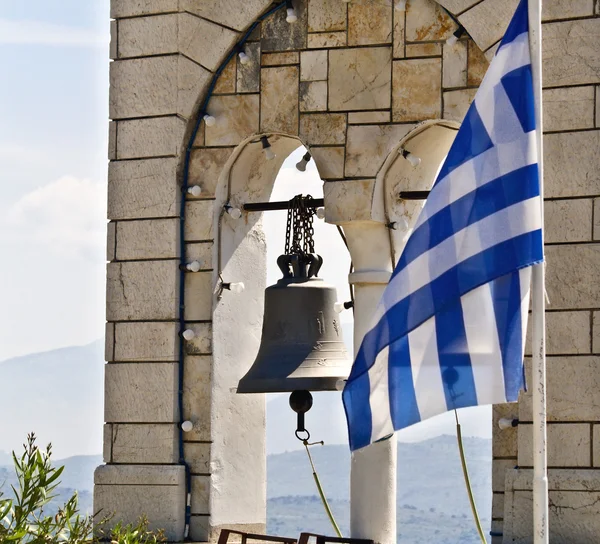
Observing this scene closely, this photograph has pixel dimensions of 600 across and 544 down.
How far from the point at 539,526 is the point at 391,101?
10.9 ft

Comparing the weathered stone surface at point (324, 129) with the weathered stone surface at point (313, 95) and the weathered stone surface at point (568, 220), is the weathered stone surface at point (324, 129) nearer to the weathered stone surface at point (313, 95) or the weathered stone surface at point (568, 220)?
the weathered stone surface at point (313, 95)

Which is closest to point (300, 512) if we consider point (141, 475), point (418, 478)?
point (418, 478)

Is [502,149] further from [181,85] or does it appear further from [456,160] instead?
[181,85]

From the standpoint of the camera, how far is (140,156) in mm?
10586

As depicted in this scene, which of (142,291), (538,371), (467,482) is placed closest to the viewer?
(538,371)

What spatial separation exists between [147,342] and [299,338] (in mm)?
1203

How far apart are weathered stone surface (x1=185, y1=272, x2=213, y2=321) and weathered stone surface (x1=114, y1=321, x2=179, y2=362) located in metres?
0.14

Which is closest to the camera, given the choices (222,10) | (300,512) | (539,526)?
(539,526)

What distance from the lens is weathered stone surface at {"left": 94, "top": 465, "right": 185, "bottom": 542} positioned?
10203 millimetres

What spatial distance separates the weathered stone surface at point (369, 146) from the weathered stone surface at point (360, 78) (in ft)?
0.45

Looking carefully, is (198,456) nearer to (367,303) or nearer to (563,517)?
(367,303)

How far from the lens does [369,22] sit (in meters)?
9.93

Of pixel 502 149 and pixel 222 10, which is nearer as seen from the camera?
A: pixel 502 149

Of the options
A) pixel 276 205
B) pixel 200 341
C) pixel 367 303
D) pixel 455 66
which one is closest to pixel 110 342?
pixel 200 341
